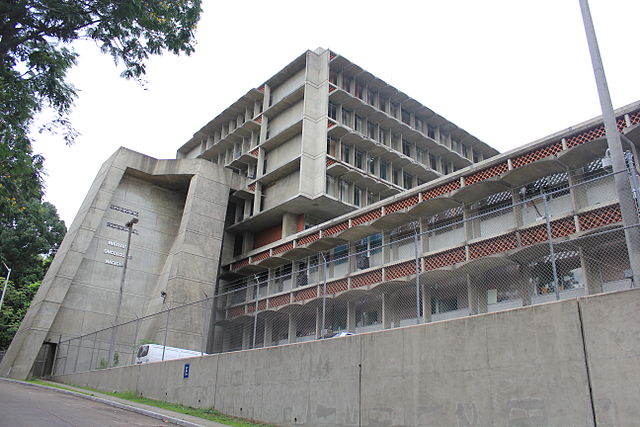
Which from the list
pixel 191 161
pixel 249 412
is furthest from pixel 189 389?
pixel 191 161

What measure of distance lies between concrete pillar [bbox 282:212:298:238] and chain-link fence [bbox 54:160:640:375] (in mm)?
4979

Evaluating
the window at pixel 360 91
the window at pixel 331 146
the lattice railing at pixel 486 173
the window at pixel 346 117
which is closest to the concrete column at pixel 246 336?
the lattice railing at pixel 486 173

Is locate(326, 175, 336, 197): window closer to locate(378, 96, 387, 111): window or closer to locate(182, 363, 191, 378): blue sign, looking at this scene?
locate(378, 96, 387, 111): window

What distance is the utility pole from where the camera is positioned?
10.5 m

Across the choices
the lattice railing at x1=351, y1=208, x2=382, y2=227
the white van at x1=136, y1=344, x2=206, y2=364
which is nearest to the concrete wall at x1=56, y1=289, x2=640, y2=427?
the white van at x1=136, y1=344, x2=206, y2=364

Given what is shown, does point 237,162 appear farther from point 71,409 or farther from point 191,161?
point 71,409

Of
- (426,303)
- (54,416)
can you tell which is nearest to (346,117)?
(426,303)

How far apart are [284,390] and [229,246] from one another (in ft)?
110

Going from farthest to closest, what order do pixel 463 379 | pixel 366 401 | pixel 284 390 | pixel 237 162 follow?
pixel 237 162, pixel 284 390, pixel 366 401, pixel 463 379

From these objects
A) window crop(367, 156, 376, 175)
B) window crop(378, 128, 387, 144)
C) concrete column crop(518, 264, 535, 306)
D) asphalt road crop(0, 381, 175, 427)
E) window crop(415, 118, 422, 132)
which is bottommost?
asphalt road crop(0, 381, 175, 427)

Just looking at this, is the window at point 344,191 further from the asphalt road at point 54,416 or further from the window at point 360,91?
the asphalt road at point 54,416

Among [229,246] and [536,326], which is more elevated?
[229,246]

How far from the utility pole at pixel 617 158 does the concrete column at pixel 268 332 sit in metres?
12.6

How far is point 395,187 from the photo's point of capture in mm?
46688
